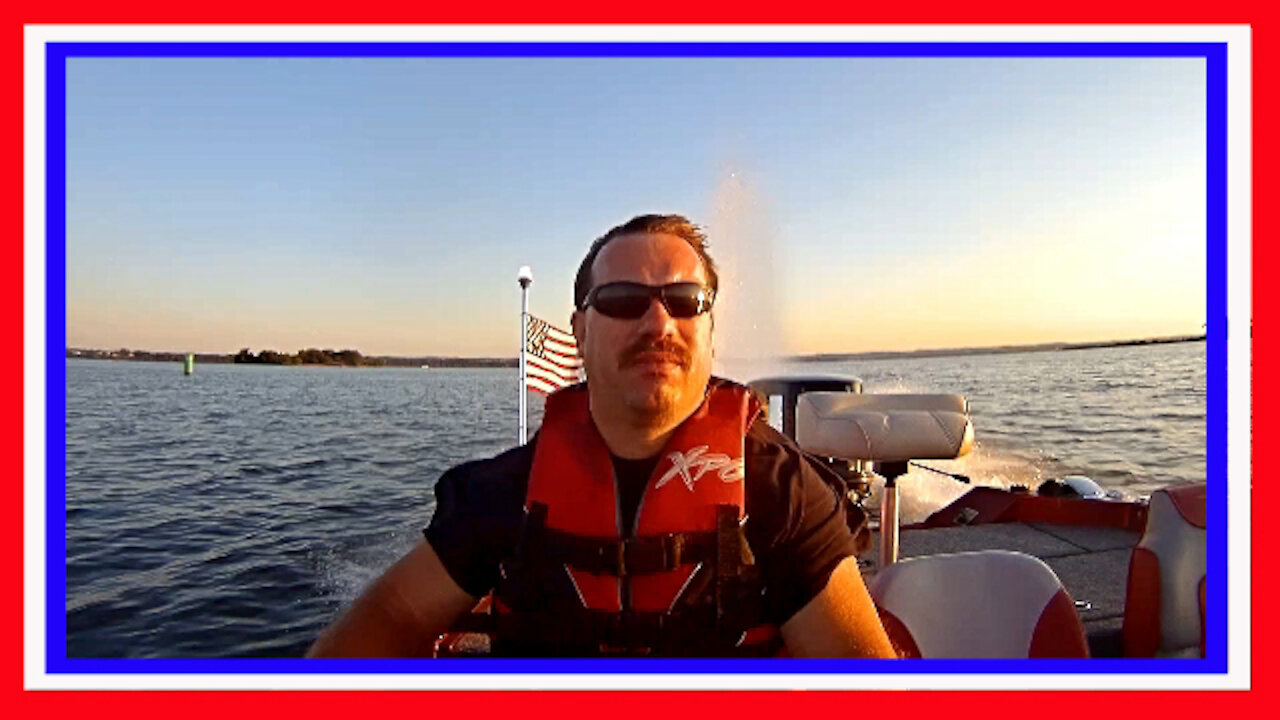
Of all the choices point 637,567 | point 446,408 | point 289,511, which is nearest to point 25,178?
point 637,567

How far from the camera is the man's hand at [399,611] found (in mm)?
2125

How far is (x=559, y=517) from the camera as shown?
2.13 m

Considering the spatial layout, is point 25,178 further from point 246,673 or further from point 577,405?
point 577,405

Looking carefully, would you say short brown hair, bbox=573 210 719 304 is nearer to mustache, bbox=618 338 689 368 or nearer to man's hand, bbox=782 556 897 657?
mustache, bbox=618 338 689 368

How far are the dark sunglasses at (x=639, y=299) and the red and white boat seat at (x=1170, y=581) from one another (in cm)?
197

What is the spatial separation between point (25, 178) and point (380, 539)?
11.0m

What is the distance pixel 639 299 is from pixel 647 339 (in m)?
0.10

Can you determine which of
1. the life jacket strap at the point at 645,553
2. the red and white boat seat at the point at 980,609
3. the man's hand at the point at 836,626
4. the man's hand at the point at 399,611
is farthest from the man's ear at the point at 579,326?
the red and white boat seat at the point at 980,609

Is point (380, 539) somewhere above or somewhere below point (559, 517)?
below

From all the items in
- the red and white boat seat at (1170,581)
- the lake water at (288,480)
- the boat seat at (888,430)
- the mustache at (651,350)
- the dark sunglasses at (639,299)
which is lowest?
the lake water at (288,480)

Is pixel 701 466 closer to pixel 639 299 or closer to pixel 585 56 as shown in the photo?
pixel 639 299

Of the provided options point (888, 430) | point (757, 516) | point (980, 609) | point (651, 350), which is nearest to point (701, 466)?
point (757, 516)

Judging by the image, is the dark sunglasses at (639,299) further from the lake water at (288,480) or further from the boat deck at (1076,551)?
the boat deck at (1076,551)

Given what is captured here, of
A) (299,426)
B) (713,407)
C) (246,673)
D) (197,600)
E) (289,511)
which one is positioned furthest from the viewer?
(299,426)
